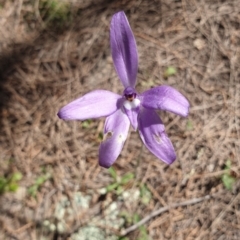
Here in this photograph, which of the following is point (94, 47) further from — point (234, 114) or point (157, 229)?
point (157, 229)

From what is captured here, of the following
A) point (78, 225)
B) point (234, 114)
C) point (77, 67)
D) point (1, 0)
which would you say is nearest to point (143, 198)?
point (78, 225)

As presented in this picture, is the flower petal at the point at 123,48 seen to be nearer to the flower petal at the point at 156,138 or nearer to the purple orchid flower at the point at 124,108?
the purple orchid flower at the point at 124,108

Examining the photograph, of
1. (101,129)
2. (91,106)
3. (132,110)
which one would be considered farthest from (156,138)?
(101,129)

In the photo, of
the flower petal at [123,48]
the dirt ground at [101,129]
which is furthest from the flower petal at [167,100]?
the dirt ground at [101,129]

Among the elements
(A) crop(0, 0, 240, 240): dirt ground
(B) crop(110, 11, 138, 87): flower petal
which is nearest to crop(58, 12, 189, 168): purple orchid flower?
(B) crop(110, 11, 138, 87): flower petal

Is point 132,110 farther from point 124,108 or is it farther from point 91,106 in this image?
point 91,106

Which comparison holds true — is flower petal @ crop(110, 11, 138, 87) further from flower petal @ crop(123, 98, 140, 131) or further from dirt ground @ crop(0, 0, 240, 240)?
dirt ground @ crop(0, 0, 240, 240)
